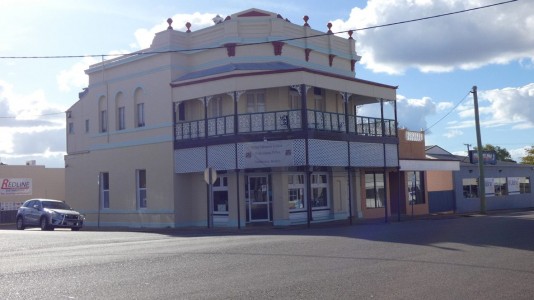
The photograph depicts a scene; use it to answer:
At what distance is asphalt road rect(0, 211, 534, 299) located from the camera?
9.38 meters

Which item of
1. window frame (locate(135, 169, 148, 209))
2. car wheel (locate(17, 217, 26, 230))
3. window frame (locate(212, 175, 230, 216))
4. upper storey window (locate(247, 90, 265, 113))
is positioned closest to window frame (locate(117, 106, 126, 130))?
window frame (locate(135, 169, 148, 209))

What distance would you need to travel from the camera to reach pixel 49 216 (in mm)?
29453

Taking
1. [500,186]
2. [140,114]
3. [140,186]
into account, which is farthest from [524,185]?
[140,114]

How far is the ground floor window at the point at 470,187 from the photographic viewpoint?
42.0 metres

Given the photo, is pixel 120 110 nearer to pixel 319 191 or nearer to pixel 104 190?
pixel 104 190

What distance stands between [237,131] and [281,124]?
1.97m

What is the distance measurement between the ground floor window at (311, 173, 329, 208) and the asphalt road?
12.0 metres

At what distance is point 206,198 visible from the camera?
2920cm

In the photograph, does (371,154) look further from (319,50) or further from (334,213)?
(319,50)

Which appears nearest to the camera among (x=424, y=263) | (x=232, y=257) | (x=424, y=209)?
(x=424, y=263)

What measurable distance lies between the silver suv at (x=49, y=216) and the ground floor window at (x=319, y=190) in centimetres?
1133

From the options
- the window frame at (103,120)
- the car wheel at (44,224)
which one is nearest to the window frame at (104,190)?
the window frame at (103,120)

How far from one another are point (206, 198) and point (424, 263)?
17962 millimetres

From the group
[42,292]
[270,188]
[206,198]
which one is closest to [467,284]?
[42,292]
